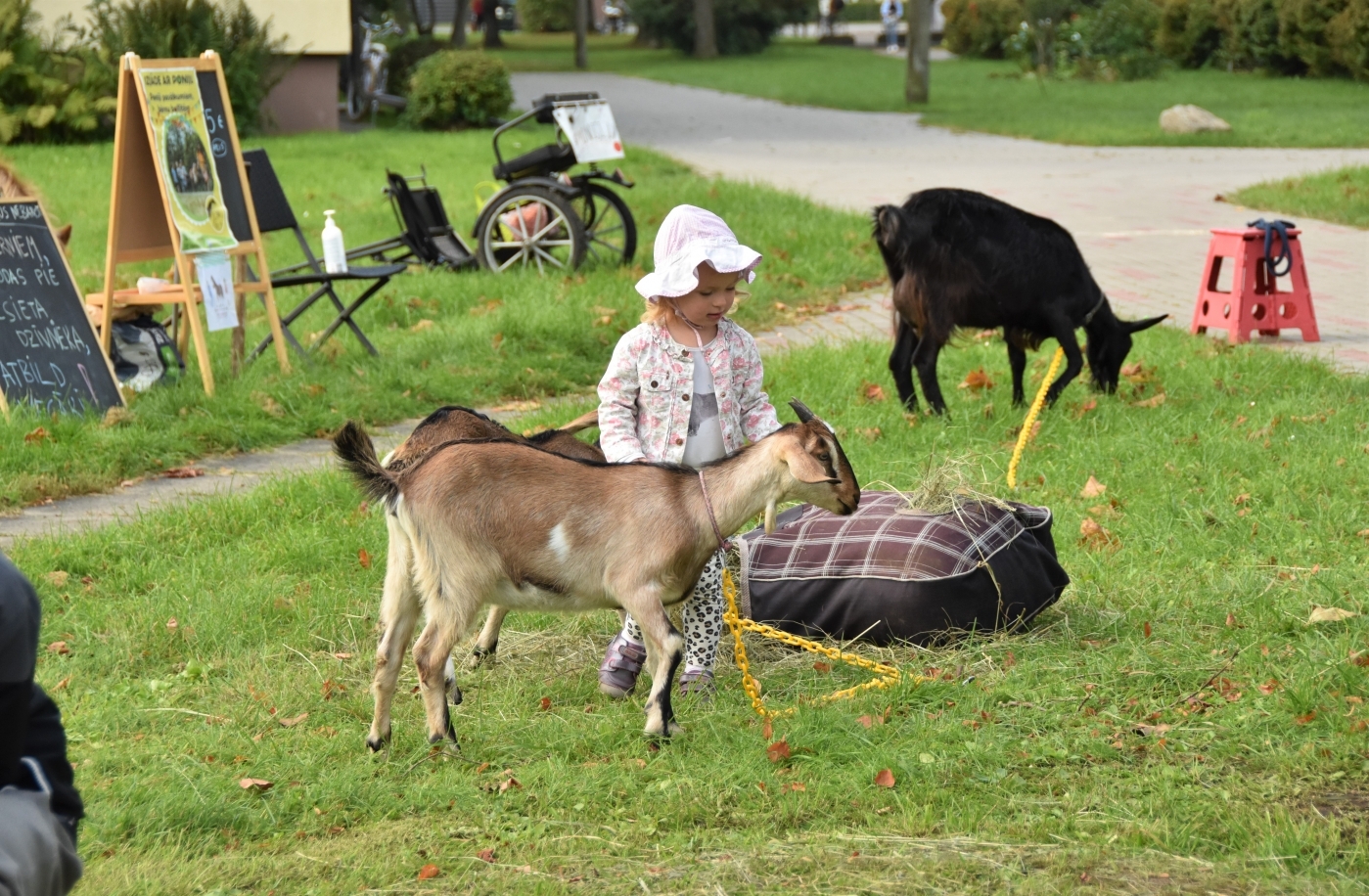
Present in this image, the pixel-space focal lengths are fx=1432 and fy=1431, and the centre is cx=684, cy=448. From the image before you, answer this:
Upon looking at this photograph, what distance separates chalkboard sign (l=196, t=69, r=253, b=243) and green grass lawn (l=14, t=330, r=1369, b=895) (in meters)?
2.99

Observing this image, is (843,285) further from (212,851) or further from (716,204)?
(212,851)

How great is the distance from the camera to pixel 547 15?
202 feet

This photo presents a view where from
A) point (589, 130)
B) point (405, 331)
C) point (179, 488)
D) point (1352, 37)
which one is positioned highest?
point (1352, 37)

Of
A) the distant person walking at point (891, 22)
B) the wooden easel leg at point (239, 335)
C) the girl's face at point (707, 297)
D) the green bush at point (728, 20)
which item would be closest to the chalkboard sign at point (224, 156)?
the wooden easel leg at point (239, 335)

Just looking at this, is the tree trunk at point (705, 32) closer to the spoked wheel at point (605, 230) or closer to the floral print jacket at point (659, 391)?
the spoked wheel at point (605, 230)

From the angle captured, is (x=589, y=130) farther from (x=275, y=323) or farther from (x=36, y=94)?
(x=36, y=94)

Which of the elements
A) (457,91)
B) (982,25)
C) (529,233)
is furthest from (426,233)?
(982,25)

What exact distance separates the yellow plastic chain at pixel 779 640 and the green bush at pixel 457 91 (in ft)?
70.4

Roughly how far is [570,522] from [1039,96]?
1137 inches

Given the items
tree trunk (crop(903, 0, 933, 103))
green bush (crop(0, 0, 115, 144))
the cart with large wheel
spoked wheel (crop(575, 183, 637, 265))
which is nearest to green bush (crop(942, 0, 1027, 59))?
tree trunk (crop(903, 0, 933, 103))

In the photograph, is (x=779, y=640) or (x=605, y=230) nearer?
(x=779, y=640)

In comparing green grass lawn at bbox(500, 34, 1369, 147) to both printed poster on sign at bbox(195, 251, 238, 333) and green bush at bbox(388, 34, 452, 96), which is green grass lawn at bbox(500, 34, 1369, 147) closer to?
green bush at bbox(388, 34, 452, 96)

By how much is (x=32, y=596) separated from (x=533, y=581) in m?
1.93

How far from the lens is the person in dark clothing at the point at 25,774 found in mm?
2221
